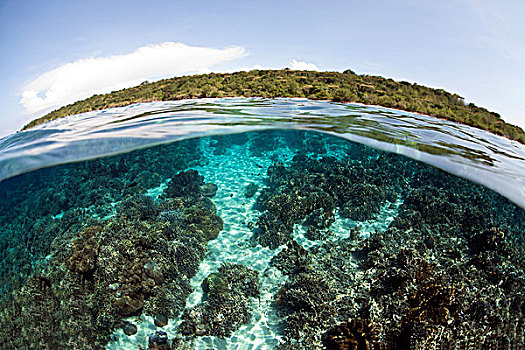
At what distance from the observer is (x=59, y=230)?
8781mm

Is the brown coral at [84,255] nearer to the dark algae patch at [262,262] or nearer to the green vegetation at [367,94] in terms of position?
the dark algae patch at [262,262]

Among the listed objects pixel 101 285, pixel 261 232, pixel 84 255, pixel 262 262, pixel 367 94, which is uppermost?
pixel 367 94

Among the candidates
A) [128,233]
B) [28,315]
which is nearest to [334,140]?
[128,233]

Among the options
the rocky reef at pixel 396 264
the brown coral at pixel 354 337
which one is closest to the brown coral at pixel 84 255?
the rocky reef at pixel 396 264

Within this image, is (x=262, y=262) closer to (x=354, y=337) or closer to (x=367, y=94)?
(x=354, y=337)

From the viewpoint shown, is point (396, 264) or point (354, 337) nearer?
point (354, 337)

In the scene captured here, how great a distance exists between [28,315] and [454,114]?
727 inches

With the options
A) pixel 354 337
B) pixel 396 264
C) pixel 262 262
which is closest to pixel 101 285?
pixel 262 262

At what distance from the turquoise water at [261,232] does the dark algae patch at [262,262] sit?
0.15 feet

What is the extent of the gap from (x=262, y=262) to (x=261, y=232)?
1253 mm

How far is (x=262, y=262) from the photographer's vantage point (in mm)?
7559

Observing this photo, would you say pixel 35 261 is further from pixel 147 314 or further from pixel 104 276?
pixel 147 314

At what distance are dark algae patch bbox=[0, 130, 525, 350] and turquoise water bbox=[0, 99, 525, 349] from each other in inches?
1.8

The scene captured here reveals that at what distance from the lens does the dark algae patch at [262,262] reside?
5668mm
